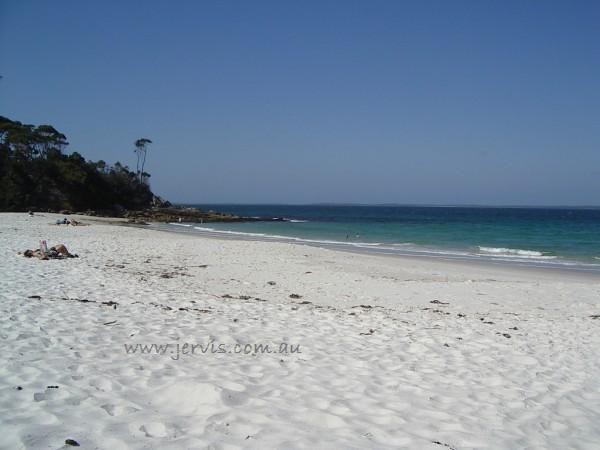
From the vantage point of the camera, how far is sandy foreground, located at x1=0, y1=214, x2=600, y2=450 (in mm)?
3100

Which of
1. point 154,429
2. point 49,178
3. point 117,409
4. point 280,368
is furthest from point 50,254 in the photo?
point 49,178

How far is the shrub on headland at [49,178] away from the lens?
48.8 meters

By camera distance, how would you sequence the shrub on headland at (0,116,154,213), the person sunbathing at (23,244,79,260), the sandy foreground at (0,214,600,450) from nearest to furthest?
the sandy foreground at (0,214,600,450)
the person sunbathing at (23,244,79,260)
the shrub on headland at (0,116,154,213)

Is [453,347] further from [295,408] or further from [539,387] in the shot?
[295,408]

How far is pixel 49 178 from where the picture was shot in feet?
181

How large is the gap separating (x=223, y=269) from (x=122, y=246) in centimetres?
623

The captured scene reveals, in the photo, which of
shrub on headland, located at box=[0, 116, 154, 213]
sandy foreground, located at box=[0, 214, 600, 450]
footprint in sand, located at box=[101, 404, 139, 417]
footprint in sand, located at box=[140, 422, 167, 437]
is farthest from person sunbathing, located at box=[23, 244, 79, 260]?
shrub on headland, located at box=[0, 116, 154, 213]

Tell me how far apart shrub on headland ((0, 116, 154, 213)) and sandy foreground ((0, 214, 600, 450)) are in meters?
48.3

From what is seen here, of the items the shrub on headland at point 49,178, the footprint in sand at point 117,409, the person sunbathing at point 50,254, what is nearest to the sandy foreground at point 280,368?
the footprint in sand at point 117,409

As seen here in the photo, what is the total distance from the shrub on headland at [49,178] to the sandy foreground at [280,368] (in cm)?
4831

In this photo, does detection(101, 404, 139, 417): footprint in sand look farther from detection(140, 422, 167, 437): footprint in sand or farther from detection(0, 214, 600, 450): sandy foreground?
detection(140, 422, 167, 437): footprint in sand

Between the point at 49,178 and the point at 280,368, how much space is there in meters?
61.2

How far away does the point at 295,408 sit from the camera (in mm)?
3506

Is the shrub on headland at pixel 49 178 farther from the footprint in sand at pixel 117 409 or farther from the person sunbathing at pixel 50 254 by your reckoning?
the footprint in sand at pixel 117 409
